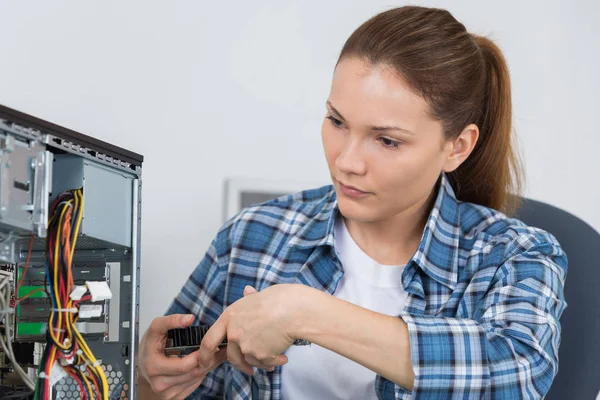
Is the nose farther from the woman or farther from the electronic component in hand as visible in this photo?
the electronic component in hand

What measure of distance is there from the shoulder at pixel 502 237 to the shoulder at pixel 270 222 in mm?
249

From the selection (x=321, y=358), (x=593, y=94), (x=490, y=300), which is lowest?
(x=321, y=358)

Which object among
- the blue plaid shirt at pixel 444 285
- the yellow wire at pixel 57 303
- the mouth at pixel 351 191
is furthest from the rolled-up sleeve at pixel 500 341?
the yellow wire at pixel 57 303

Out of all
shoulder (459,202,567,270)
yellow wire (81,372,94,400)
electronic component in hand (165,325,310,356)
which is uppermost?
shoulder (459,202,567,270)

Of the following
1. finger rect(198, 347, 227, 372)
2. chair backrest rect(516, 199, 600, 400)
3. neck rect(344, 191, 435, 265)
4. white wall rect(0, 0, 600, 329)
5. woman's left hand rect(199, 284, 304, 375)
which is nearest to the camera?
woman's left hand rect(199, 284, 304, 375)

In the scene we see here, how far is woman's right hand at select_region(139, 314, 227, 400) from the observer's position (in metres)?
1.12

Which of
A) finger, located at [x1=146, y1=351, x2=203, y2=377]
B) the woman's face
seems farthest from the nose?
finger, located at [x1=146, y1=351, x2=203, y2=377]

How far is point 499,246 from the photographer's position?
4.19 ft

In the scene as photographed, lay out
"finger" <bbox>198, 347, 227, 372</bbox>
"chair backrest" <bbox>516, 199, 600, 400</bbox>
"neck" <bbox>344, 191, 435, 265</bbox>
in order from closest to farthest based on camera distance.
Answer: "finger" <bbox>198, 347, 227, 372</bbox> < "chair backrest" <bbox>516, 199, 600, 400</bbox> < "neck" <bbox>344, 191, 435, 265</bbox>

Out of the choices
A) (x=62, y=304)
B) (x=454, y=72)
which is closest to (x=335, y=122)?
(x=454, y=72)

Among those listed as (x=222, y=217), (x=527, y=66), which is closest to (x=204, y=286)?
(x=222, y=217)

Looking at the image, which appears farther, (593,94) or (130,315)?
(593,94)

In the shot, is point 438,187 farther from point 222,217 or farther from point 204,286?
point 222,217

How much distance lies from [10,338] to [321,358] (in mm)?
521
